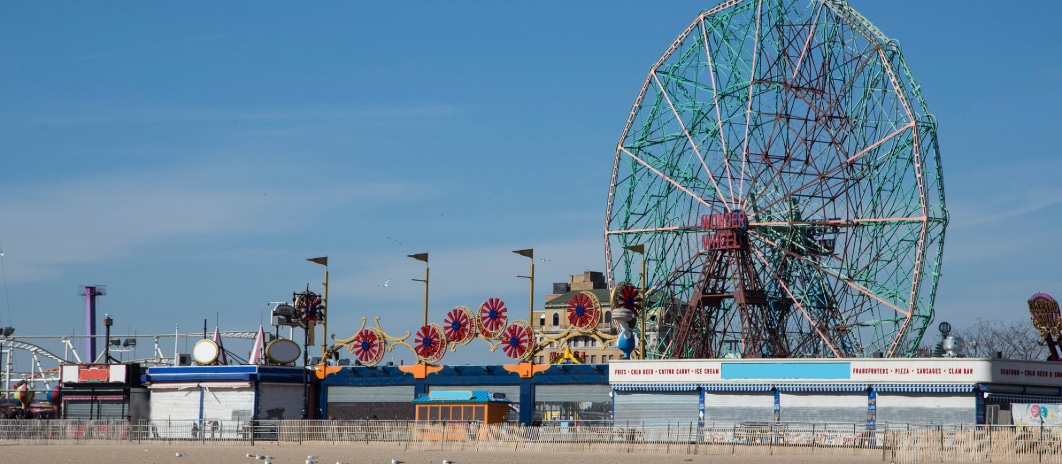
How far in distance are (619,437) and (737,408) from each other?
22.0 feet

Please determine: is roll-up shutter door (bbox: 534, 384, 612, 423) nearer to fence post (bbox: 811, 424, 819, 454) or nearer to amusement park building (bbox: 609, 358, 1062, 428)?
amusement park building (bbox: 609, 358, 1062, 428)

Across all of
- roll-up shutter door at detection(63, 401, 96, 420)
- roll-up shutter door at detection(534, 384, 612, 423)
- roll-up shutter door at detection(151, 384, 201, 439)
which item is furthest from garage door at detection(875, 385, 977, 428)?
roll-up shutter door at detection(63, 401, 96, 420)

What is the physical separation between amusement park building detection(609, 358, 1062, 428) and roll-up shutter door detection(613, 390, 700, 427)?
4cm

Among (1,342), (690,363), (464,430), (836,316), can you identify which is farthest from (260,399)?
(1,342)

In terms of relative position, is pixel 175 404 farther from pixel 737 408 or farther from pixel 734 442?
pixel 734 442

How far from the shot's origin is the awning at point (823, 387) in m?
61.0

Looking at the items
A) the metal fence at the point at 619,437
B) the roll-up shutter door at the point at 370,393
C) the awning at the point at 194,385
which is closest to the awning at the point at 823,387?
the metal fence at the point at 619,437

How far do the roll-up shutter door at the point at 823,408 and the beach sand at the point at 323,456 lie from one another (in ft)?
30.9

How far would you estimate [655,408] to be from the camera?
65.8m

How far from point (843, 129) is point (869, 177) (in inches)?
118

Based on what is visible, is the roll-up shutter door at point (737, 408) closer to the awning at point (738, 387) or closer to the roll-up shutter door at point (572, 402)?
the awning at point (738, 387)

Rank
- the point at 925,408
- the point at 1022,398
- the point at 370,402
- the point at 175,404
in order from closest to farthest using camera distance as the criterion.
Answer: the point at 925,408 → the point at 1022,398 → the point at 370,402 → the point at 175,404

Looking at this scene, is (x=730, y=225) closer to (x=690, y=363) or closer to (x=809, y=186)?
(x=809, y=186)

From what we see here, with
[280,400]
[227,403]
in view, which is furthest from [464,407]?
[227,403]
